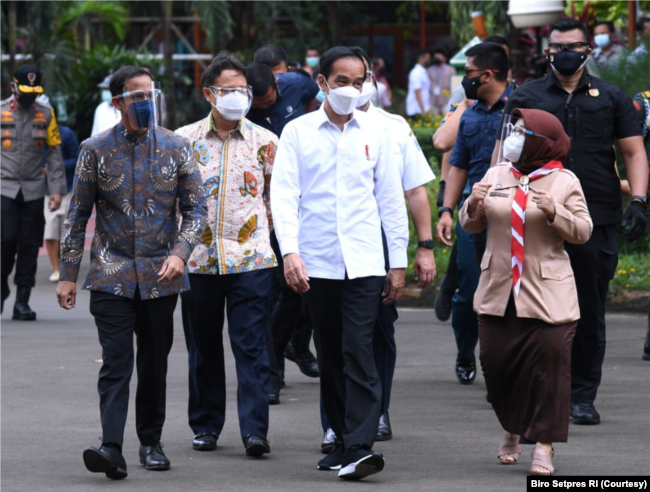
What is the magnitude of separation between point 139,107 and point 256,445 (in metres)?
1.74

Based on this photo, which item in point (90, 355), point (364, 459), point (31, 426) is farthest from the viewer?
point (90, 355)

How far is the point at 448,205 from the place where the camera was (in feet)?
26.9

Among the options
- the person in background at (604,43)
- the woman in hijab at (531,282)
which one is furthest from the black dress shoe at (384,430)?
the person in background at (604,43)

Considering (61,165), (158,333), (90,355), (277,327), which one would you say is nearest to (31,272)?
(61,165)

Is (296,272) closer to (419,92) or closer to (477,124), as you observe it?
(477,124)

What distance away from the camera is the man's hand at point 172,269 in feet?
20.5

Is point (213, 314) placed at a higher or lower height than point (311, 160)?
lower

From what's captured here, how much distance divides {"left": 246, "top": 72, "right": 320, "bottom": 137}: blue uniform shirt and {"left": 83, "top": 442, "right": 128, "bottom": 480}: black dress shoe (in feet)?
9.70

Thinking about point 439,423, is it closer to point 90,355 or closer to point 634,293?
point 90,355

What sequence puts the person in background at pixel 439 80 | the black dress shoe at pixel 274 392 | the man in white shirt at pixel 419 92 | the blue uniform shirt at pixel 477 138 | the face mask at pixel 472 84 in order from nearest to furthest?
the blue uniform shirt at pixel 477 138 < the face mask at pixel 472 84 < the black dress shoe at pixel 274 392 < the man in white shirt at pixel 419 92 < the person in background at pixel 439 80

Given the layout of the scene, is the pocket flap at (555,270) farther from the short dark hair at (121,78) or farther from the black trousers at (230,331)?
the short dark hair at (121,78)

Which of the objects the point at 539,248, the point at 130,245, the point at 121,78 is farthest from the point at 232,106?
the point at 539,248

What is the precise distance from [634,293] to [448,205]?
4.95m

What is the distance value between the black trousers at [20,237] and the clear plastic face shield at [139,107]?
20.0 ft
